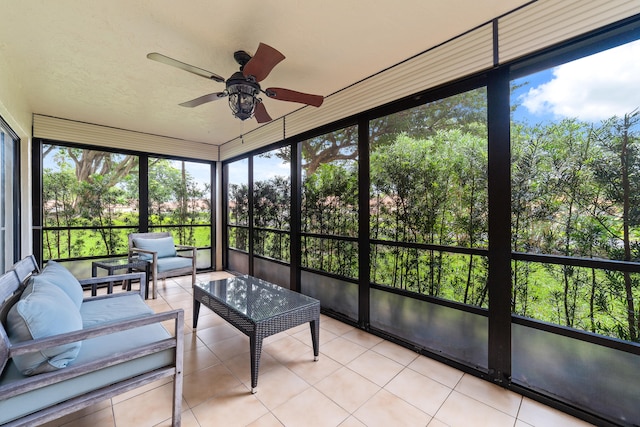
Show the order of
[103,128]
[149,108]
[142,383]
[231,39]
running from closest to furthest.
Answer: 1. [142,383]
2. [231,39]
3. [149,108]
4. [103,128]

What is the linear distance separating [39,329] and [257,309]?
48.5 inches

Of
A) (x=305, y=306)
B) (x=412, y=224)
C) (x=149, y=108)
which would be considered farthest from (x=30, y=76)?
(x=412, y=224)

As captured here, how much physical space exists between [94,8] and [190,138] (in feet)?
10.9

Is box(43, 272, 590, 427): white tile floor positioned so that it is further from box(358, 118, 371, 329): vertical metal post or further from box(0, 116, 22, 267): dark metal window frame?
box(0, 116, 22, 267): dark metal window frame

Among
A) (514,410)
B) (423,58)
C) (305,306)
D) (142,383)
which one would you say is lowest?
(514,410)

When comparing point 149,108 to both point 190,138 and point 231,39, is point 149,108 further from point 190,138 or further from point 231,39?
point 231,39

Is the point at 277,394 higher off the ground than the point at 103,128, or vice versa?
the point at 103,128

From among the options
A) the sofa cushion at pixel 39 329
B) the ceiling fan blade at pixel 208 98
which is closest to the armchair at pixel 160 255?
the ceiling fan blade at pixel 208 98

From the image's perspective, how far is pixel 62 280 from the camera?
199cm

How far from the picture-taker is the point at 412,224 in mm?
2557

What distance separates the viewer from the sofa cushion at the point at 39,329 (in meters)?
1.25

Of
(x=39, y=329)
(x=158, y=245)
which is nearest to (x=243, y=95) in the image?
(x=39, y=329)

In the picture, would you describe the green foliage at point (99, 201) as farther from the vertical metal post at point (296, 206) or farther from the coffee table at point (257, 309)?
the coffee table at point (257, 309)

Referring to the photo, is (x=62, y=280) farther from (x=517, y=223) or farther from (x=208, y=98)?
(x=517, y=223)
